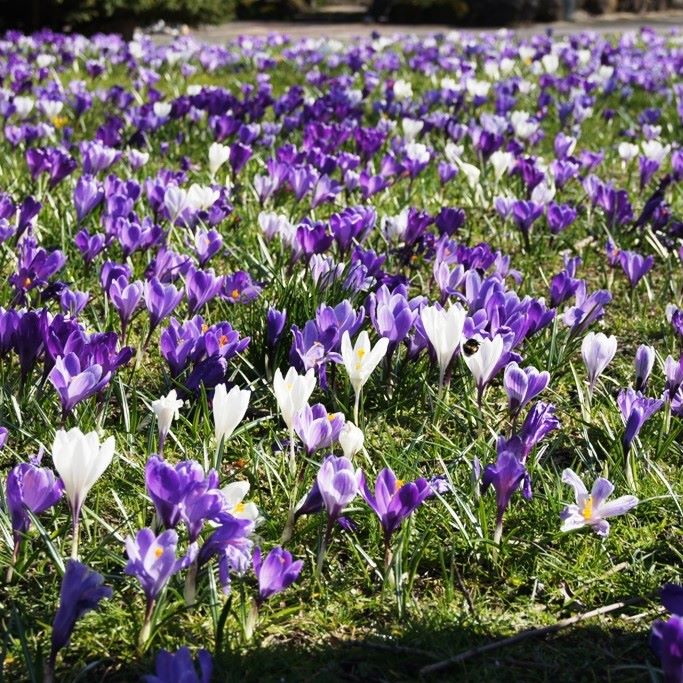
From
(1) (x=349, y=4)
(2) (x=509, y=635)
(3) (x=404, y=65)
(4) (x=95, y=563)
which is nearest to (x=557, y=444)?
(2) (x=509, y=635)

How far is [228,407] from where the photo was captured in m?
2.09

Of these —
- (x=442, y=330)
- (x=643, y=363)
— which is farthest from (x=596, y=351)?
(x=442, y=330)

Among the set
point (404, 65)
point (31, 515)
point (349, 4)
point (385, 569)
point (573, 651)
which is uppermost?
point (349, 4)

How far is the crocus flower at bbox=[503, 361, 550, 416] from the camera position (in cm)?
235

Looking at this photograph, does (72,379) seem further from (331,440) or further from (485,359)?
(485,359)

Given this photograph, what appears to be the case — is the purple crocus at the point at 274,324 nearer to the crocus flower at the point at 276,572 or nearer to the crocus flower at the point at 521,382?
the crocus flower at the point at 521,382

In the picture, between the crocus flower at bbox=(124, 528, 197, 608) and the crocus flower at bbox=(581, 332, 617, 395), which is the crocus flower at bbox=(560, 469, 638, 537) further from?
the crocus flower at bbox=(124, 528, 197, 608)

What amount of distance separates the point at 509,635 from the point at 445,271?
133cm

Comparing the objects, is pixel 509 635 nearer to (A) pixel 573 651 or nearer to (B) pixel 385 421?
(A) pixel 573 651

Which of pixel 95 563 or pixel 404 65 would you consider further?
pixel 404 65

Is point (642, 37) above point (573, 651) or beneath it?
above

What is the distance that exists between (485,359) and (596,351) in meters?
0.31

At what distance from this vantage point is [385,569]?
77.8 inches

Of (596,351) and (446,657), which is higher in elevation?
(596,351)
